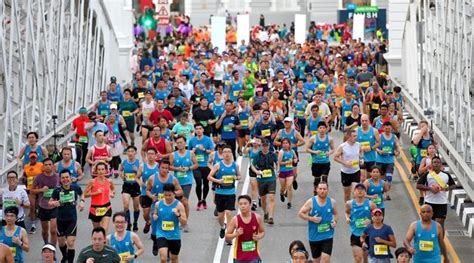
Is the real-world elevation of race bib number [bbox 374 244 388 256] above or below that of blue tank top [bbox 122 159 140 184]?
below

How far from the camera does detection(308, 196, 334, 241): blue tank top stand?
19.2 m

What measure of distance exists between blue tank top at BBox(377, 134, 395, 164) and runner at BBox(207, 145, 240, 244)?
3.49 meters

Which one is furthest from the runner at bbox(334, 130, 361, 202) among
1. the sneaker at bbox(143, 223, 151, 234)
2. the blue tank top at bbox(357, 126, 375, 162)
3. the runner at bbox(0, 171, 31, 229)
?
the runner at bbox(0, 171, 31, 229)

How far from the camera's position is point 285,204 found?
84.3ft

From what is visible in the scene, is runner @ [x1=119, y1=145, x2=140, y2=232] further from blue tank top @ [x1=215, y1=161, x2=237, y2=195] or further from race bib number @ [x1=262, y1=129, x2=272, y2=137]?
race bib number @ [x1=262, y1=129, x2=272, y2=137]

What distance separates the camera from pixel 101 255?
16.4 m

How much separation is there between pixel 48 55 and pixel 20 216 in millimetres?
8499

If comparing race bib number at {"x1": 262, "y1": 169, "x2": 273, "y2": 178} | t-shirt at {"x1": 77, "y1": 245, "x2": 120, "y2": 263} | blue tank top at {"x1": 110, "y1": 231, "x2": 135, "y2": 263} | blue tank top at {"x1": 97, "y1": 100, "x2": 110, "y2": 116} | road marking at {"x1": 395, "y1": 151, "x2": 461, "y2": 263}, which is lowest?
road marking at {"x1": 395, "y1": 151, "x2": 461, "y2": 263}

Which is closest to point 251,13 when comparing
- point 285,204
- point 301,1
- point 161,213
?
point 301,1

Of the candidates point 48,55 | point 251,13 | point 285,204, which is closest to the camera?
point 285,204

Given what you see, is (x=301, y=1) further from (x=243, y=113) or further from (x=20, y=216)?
(x=20, y=216)

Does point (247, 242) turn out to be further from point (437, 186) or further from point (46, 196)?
point (46, 196)

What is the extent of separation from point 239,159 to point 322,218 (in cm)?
1121

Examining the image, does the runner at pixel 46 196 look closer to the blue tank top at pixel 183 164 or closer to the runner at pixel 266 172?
the blue tank top at pixel 183 164
